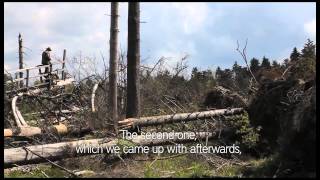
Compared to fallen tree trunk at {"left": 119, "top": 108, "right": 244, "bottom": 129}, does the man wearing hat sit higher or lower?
higher

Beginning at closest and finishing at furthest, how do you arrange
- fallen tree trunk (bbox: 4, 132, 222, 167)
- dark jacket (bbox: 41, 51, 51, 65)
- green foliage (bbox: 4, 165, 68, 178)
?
fallen tree trunk (bbox: 4, 132, 222, 167)
green foliage (bbox: 4, 165, 68, 178)
dark jacket (bbox: 41, 51, 51, 65)

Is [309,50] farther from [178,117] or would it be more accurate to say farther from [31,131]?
[31,131]

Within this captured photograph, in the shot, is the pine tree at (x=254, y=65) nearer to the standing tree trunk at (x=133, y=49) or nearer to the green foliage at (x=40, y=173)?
the standing tree trunk at (x=133, y=49)

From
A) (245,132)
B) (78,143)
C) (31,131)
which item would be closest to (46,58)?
(31,131)

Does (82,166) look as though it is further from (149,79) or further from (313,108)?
(149,79)

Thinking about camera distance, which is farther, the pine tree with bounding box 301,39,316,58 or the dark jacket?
the dark jacket

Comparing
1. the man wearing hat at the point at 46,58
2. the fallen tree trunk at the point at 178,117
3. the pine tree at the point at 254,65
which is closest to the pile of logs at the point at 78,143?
the fallen tree trunk at the point at 178,117

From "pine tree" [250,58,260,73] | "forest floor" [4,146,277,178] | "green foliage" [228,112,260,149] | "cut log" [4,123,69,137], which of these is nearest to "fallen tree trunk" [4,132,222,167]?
"forest floor" [4,146,277,178]

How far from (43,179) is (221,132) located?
14.8 ft

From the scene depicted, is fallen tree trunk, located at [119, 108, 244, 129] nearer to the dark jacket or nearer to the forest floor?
the forest floor

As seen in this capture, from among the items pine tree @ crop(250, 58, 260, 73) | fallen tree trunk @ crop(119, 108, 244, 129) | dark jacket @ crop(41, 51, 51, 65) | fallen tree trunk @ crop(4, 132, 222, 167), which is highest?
dark jacket @ crop(41, 51, 51, 65)

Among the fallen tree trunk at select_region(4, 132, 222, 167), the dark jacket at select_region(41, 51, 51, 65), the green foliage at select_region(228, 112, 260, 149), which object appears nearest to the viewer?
the fallen tree trunk at select_region(4, 132, 222, 167)

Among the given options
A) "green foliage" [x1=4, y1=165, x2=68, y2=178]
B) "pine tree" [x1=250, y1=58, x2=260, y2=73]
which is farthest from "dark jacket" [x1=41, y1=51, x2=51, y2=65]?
"green foliage" [x1=4, y1=165, x2=68, y2=178]
